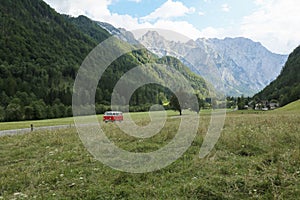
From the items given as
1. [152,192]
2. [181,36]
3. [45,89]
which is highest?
[45,89]

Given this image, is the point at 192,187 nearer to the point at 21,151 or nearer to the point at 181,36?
the point at 21,151

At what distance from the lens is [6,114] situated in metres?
83.8

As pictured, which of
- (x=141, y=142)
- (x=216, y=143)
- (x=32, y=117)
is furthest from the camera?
(x=32, y=117)

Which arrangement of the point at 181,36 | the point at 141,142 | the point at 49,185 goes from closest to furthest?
the point at 49,185
the point at 141,142
the point at 181,36

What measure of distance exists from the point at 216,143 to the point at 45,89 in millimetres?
166568

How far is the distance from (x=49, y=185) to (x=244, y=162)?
23.6 ft

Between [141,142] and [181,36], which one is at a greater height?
[181,36]

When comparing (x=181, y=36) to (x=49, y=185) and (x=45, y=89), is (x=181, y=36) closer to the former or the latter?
(x=49, y=185)

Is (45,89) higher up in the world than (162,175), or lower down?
higher up

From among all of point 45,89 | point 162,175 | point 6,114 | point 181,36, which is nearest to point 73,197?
point 162,175

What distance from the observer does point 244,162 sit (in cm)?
1027

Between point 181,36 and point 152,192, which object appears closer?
point 152,192

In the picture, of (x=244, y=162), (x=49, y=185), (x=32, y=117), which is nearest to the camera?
(x=49, y=185)

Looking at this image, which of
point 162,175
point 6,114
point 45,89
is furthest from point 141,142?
point 45,89
